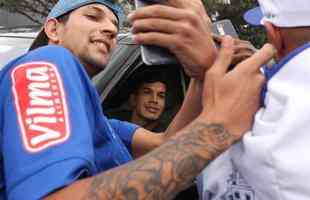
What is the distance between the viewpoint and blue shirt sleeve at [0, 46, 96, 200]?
58.5 inches

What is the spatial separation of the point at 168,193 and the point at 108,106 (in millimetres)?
1840

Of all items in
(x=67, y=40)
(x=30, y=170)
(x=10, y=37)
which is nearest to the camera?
(x=30, y=170)

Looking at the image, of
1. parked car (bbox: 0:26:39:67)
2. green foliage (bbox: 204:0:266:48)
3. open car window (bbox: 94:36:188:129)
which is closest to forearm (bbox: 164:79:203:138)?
open car window (bbox: 94:36:188:129)

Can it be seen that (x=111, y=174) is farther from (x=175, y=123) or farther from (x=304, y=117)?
(x=175, y=123)

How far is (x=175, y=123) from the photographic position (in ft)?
7.17

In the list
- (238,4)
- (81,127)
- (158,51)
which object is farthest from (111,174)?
(238,4)

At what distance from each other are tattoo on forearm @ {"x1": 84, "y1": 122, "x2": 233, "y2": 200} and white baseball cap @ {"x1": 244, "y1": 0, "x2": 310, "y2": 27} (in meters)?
0.28

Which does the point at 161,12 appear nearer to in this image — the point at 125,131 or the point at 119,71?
the point at 125,131

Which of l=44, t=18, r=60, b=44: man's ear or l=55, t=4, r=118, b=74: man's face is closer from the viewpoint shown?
l=55, t=4, r=118, b=74: man's face

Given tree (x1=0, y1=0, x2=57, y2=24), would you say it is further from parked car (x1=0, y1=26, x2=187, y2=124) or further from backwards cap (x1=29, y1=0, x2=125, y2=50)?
backwards cap (x1=29, y1=0, x2=125, y2=50)

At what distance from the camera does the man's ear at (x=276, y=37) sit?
4.98ft

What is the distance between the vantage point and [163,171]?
150 centimetres

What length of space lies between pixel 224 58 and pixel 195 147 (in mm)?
232

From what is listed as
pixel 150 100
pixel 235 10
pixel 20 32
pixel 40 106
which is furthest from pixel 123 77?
A: pixel 235 10
